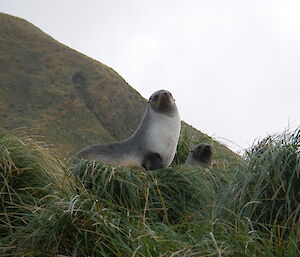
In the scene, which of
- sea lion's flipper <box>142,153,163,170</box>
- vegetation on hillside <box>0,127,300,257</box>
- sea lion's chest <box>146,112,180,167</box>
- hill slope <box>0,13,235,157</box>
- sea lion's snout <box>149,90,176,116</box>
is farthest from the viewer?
hill slope <box>0,13,235,157</box>

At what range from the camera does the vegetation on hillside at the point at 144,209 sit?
3410 mm

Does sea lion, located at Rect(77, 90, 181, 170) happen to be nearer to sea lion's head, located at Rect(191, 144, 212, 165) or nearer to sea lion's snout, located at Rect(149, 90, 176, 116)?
sea lion's snout, located at Rect(149, 90, 176, 116)

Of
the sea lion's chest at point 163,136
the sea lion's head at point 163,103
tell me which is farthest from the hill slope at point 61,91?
the sea lion's chest at point 163,136

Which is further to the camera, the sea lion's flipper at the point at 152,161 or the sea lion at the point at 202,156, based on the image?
the sea lion at the point at 202,156

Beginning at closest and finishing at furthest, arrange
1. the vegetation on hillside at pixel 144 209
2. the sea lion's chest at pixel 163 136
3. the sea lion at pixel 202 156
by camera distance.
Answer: the vegetation on hillside at pixel 144 209 < the sea lion's chest at pixel 163 136 < the sea lion at pixel 202 156

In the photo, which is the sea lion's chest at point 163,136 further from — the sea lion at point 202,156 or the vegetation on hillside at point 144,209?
the vegetation on hillside at point 144,209

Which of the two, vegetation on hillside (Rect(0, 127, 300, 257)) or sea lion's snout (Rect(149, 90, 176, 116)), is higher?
sea lion's snout (Rect(149, 90, 176, 116))

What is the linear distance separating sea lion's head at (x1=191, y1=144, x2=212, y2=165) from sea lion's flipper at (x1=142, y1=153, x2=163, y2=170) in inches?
34.3

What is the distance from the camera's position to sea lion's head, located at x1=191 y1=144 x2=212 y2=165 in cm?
837

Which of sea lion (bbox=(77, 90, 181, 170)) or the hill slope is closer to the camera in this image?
sea lion (bbox=(77, 90, 181, 170))

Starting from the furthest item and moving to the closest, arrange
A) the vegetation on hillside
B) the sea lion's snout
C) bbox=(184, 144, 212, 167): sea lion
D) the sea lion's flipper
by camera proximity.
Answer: bbox=(184, 144, 212, 167): sea lion → the sea lion's snout → the sea lion's flipper → the vegetation on hillside

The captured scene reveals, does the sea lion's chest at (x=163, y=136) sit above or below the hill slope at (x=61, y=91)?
above

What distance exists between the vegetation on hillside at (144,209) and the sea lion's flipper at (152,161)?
1841 millimetres

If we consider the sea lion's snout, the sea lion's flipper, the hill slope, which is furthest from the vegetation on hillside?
the hill slope
